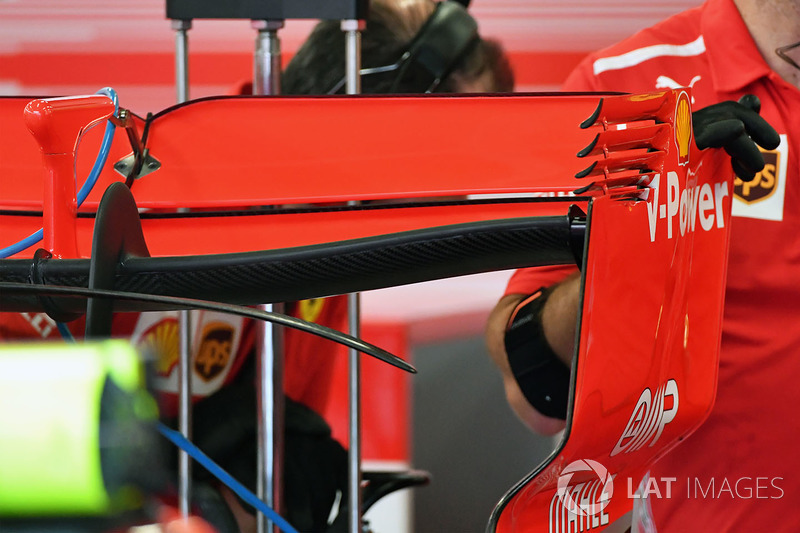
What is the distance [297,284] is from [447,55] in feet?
2.05

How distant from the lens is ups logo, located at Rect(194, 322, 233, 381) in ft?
3.85

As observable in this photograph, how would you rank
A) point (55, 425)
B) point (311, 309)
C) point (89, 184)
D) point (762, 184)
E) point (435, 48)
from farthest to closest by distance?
point (311, 309), point (435, 48), point (762, 184), point (89, 184), point (55, 425)

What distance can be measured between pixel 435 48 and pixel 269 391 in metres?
0.45

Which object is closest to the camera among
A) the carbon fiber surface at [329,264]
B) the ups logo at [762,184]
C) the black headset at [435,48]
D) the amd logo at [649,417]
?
the carbon fiber surface at [329,264]

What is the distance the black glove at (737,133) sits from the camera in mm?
713

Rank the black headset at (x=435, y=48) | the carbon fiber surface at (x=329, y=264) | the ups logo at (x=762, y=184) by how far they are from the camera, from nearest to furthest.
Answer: the carbon fiber surface at (x=329, y=264) → the ups logo at (x=762, y=184) → the black headset at (x=435, y=48)

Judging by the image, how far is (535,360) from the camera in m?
0.90

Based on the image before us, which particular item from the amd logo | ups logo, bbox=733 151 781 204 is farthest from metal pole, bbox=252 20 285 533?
ups logo, bbox=733 151 781 204

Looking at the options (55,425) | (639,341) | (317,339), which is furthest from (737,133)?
(317,339)

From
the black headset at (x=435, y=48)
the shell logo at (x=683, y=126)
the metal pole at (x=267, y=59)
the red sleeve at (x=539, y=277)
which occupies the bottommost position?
the red sleeve at (x=539, y=277)

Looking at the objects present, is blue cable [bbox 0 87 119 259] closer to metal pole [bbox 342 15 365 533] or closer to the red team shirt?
metal pole [bbox 342 15 365 533]

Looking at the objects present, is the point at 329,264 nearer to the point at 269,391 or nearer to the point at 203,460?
the point at 203,460

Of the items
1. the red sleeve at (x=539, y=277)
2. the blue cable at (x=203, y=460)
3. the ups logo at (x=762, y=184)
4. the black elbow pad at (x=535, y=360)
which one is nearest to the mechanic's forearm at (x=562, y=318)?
the black elbow pad at (x=535, y=360)

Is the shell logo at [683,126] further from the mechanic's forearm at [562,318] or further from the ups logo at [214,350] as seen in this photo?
the ups logo at [214,350]
